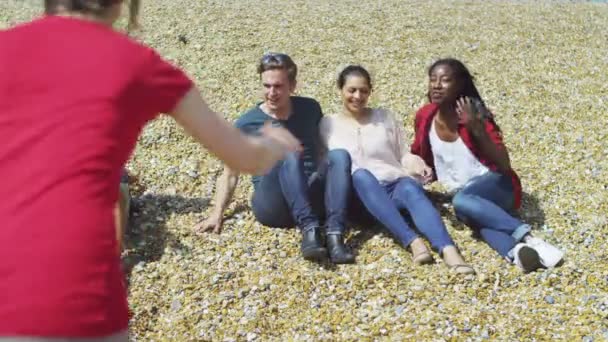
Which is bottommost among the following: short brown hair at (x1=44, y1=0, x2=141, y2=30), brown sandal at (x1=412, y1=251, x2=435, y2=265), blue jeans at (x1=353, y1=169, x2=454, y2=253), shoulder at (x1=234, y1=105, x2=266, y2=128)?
brown sandal at (x1=412, y1=251, x2=435, y2=265)

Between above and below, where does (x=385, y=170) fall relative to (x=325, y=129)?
below

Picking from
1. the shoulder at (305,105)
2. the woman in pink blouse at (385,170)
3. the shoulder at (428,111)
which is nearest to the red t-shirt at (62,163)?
the woman in pink blouse at (385,170)

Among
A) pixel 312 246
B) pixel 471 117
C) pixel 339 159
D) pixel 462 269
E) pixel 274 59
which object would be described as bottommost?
pixel 462 269

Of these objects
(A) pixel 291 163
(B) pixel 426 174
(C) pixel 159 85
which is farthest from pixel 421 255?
(C) pixel 159 85

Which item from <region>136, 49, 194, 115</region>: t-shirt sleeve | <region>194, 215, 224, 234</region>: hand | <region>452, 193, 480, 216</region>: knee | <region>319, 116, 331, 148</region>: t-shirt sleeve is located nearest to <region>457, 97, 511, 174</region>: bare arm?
<region>452, 193, 480, 216</region>: knee

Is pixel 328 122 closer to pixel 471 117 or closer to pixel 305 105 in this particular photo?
pixel 305 105

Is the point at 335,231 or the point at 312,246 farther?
the point at 335,231

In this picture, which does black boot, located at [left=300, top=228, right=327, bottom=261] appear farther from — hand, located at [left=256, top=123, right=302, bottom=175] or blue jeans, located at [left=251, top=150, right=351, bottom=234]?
hand, located at [left=256, top=123, right=302, bottom=175]

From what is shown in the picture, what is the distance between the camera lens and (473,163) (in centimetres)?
514

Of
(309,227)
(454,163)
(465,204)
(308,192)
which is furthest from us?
(454,163)

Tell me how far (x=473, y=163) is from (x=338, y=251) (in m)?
1.17

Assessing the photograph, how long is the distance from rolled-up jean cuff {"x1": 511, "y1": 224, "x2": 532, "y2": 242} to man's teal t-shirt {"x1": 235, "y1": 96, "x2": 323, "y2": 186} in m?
1.33

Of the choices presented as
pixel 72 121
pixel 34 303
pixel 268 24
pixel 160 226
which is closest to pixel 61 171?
pixel 72 121

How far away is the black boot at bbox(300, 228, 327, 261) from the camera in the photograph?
15.0 feet
